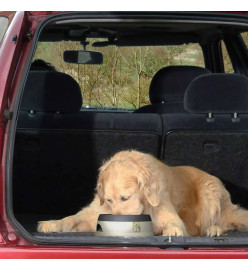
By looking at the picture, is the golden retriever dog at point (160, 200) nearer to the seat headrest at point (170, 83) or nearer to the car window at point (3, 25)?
the car window at point (3, 25)

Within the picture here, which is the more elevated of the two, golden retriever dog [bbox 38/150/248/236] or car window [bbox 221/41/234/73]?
car window [bbox 221/41/234/73]

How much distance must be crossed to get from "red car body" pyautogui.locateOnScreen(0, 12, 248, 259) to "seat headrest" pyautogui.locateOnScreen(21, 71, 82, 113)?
2.67ft

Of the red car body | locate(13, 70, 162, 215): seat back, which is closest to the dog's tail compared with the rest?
locate(13, 70, 162, 215): seat back

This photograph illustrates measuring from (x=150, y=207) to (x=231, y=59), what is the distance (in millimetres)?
2929

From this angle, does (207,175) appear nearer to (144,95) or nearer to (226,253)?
(226,253)

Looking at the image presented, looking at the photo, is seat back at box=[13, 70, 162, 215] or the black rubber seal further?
seat back at box=[13, 70, 162, 215]

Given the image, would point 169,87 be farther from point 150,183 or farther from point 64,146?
point 150,183

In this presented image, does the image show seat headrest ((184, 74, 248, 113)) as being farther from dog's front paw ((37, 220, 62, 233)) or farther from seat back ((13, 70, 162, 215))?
dog's front paw ((37, 220, 62, 233))

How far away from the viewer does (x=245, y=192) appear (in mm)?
5965

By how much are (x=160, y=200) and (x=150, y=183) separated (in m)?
0.25

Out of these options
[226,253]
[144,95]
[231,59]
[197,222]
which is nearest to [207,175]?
[197,222]

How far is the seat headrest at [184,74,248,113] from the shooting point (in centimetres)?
559

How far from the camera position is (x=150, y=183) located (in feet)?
15.7

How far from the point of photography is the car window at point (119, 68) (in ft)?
23.6
